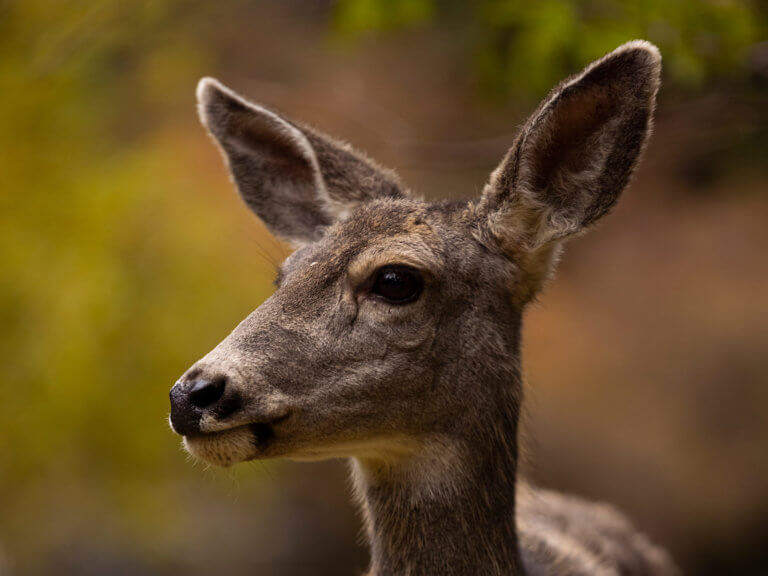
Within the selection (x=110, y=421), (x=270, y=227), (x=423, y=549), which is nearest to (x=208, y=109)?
→ (x=270, y=227)

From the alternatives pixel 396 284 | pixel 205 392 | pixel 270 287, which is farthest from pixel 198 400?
pixel 270 287

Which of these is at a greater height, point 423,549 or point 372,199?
point 372,199

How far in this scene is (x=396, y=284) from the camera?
3.67 meters

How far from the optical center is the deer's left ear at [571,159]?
3604 mm

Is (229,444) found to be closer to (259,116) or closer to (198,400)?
(198,400)

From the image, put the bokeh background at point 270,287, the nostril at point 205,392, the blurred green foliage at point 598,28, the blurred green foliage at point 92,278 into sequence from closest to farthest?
1. the nostril at point 205,392
2. the blurred green foliage at point 598,28
3. the bokeh background at point 270,287
4. the blurred green foliage at point 92,278

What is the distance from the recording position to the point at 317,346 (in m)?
3.52

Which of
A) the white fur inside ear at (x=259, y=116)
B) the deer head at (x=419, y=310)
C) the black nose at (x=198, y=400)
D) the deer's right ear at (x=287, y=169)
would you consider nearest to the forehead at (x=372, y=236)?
the deer head at (x=419, y=310)

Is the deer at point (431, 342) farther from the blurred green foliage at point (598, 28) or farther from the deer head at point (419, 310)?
the blurred green foliage at point (598, 28)

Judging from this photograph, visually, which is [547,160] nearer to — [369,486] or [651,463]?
[369,486]

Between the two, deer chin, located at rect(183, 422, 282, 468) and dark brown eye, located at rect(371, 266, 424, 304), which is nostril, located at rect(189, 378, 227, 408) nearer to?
deer chin, located at rect(183, 422, 282, 468)

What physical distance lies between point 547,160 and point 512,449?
1.11 metres

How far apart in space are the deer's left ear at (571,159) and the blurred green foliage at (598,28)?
155cm

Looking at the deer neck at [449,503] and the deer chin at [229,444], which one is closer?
the deer chin at [229,444]
